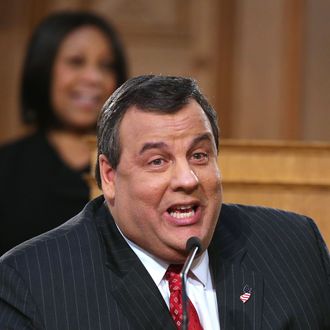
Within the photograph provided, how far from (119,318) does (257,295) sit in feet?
1.19

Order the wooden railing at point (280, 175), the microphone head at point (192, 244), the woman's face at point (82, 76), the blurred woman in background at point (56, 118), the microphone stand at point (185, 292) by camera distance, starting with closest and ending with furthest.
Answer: the microphone stand at point (185, 292) → the microphone head at point (192, 244) → the wooden railing at point (280, 175) → the blurred woman in background at point (56, 118) → the woman's face at point (82, 76)

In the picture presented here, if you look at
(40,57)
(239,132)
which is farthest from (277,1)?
(40,57)

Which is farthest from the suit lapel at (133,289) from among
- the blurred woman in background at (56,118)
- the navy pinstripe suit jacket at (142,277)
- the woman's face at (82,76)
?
the woman's face at (82,76)

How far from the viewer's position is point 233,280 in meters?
2.34

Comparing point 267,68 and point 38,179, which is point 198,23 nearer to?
point 267,68

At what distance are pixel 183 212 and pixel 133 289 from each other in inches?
8.2

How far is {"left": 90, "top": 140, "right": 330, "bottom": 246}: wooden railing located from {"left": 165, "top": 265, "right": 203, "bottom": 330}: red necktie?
0.65 meters

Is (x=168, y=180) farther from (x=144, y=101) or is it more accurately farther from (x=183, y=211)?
(x=144, y=101)

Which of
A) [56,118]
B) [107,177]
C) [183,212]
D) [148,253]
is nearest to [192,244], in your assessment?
[183,212]

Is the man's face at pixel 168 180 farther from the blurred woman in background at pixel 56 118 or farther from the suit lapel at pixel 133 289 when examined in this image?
the blurred woman in background at pixel 56 118

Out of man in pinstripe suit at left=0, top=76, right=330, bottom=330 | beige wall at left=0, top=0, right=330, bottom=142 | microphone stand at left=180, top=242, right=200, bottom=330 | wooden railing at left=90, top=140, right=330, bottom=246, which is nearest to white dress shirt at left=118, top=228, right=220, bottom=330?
man in pinstripe suit at left=0, top=76, right=330, bottom=330

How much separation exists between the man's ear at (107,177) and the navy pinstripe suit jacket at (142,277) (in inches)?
3.3

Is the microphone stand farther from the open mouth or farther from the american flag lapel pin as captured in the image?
the american flag lapel pin

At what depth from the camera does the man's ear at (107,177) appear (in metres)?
2.31
